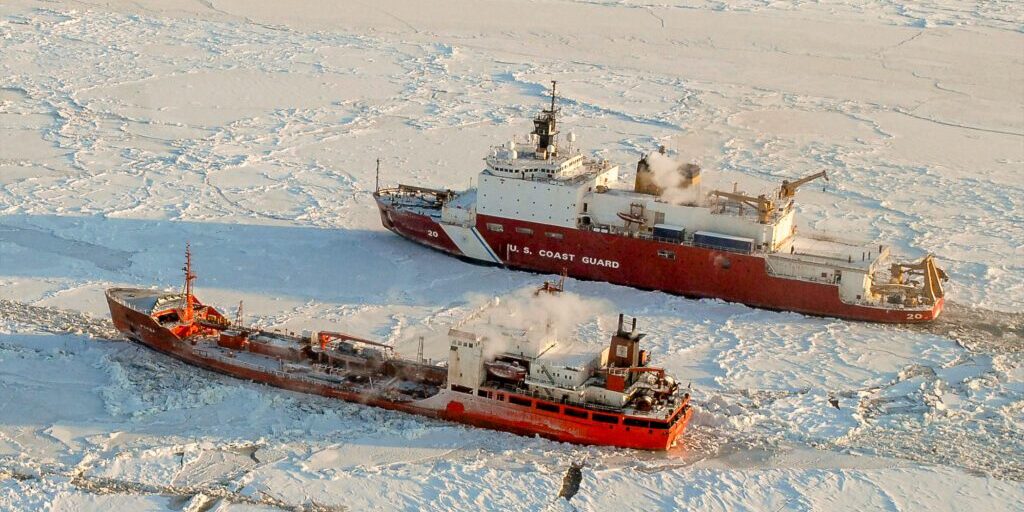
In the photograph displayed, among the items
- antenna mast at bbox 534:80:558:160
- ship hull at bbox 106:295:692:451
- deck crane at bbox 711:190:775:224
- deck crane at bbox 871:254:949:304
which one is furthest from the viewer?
antenna mast at bbox 534:80:558:160

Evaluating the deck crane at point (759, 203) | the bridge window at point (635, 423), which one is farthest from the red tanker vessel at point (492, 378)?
the deck crane at point (759, 203)

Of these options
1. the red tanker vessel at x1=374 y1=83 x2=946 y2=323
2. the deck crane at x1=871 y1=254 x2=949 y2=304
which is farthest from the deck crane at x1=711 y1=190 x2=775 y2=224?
Result: the deck crane at x1=871 y1=254 x2=949 y2=304

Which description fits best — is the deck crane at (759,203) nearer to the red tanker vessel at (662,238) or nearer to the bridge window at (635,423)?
the red tanker vessel at (662,238)

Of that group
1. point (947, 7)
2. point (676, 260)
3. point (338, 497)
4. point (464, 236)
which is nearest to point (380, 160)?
point (464, 236)

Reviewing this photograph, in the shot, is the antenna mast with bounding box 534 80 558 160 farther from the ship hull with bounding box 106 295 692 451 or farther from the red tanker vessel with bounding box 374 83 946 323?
the ship hull with bounding box 106 295 692 451

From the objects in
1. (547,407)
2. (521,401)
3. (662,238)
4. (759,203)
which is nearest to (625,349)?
(547,407)
